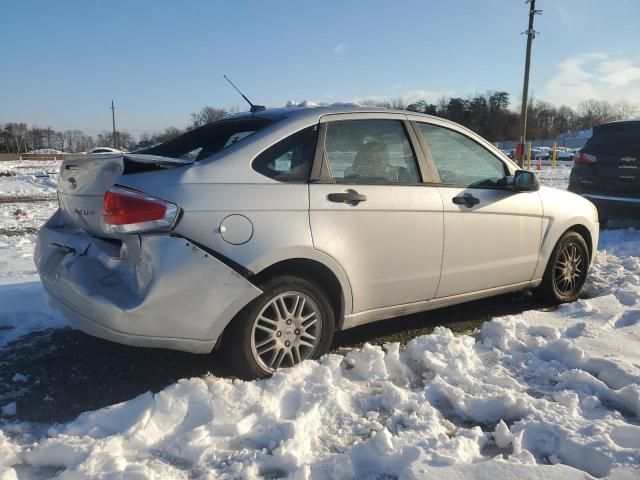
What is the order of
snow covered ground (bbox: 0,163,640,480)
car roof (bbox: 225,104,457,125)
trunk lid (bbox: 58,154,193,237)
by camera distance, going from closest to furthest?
1. snow covered ground (bbox: 0,163,640,480)
2. trunk lid (bbox: 58,154,193,237)
3. car roof (bbox: 225,104,457,125)

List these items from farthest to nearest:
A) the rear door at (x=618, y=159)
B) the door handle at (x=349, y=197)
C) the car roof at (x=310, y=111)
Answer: the rear door at (x=618, y=159) → the car roof at (x=310, y=111) → the door handle at (x=349, y=197)

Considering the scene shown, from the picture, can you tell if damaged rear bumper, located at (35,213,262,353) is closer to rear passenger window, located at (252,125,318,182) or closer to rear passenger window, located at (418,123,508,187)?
rear passenger window, located at (252,125,318,182)

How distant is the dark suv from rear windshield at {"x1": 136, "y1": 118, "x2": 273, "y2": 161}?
632cm

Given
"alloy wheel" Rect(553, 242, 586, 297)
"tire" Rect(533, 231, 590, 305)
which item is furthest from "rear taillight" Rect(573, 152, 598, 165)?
"alloy wheel" Rect(553, 242, 586, 297)

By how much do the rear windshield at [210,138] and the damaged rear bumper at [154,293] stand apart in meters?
0.73

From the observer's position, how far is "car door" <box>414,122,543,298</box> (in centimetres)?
405

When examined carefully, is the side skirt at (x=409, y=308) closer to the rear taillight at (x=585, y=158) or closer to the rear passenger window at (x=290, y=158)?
the rear passenger window at (x=290, y=158)

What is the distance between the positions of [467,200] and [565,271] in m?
1.57

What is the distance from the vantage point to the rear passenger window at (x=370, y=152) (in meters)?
3.59

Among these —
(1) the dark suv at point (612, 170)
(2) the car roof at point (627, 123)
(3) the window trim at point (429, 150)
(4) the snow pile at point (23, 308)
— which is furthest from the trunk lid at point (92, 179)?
(2) the car roof at point (627, 123)

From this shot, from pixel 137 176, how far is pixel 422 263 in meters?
1.97

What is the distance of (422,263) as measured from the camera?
388 centimetres

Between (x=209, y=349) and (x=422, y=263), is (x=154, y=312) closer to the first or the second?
(x=209, y=349)

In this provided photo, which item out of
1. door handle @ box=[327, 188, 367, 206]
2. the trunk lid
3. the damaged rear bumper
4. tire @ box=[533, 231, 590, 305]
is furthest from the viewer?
tire @ box=[533, 231, 590, 305]
